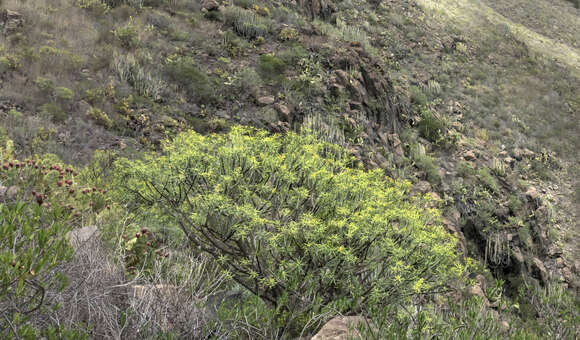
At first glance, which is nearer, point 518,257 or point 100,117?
point 100,117

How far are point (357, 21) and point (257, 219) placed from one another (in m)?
19.3

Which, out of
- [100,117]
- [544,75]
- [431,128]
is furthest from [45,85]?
[544,75]

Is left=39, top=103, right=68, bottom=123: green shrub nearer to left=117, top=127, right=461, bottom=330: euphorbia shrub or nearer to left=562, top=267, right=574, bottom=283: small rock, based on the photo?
left=117, top=127, right=461, bottom=330: euphorbia shrub

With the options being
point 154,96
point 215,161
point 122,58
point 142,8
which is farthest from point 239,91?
point 215,161

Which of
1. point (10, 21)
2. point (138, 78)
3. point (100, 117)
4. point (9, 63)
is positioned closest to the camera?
point (100, 117)

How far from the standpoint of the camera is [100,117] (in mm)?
9141

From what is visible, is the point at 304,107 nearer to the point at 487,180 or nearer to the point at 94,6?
the point at 487,180

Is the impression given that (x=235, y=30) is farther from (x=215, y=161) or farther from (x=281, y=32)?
(x=215, y=161)

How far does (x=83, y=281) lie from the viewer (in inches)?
118

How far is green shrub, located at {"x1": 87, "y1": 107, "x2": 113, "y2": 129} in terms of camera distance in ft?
29.8

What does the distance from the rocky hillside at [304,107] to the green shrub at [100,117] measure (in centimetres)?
3

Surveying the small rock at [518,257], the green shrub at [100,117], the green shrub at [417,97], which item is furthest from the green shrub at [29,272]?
the green shrub at [417,97]

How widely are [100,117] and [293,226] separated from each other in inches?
269

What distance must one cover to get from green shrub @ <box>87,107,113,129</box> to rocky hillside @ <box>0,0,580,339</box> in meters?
0.03
